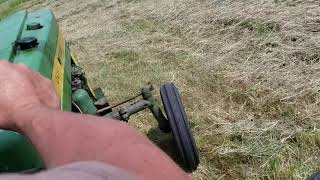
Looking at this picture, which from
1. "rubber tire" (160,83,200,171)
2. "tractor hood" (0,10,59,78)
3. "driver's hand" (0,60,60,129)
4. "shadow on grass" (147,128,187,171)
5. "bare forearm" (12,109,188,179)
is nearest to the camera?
"bare forearm" (12,109,188,179)

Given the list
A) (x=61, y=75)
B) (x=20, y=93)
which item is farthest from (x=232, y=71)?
(x=20, y=93)

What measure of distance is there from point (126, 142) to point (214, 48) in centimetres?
483

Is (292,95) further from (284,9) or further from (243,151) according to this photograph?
(284,9)

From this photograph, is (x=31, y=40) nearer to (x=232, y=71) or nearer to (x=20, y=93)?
(x=20, y=93)

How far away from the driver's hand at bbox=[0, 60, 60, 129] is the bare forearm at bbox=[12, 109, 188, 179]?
0.52 feet

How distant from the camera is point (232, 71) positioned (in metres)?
5.09

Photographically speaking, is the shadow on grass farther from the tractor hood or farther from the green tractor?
the tractor hood

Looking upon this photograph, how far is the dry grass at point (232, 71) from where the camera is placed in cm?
360

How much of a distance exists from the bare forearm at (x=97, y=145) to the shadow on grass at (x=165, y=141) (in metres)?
2.71

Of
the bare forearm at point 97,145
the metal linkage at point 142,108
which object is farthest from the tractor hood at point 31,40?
the bare forearm at point 97,145

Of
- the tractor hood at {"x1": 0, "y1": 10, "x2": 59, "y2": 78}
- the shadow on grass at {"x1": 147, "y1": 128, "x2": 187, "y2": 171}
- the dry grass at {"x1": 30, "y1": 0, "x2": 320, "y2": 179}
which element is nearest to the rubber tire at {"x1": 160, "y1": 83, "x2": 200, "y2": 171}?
the dry grass at {"x1": 30, "y1": 0, "x2": 320, "y2": 179}

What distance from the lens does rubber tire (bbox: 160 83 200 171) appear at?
346cm

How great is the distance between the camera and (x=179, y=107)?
3564 millimetres

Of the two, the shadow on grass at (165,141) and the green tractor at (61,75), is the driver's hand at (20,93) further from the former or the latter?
the shadow on grass at (165,141)
